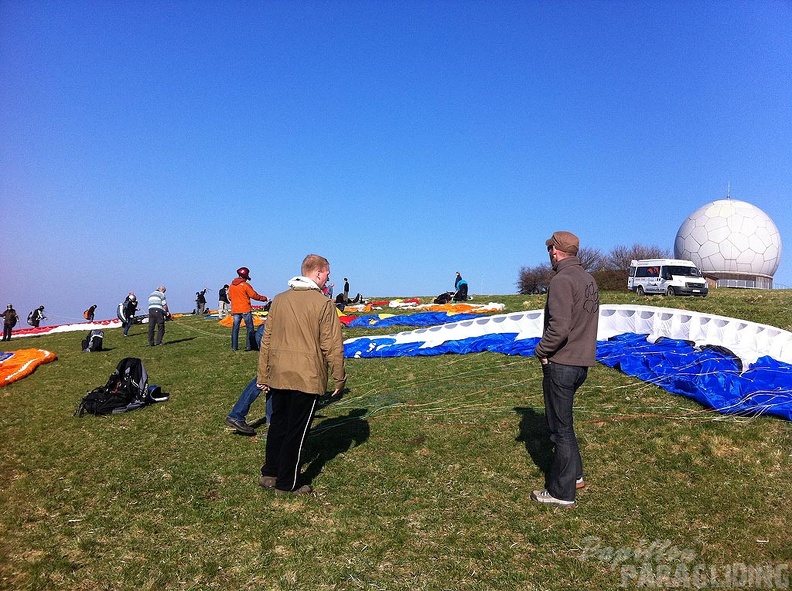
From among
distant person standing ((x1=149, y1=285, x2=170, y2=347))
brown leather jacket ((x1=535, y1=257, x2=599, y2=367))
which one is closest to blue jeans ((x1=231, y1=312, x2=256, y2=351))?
distant person standing ((x1=149, y1=285, x2=170, y2=347))

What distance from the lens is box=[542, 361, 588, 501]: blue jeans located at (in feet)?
14.5

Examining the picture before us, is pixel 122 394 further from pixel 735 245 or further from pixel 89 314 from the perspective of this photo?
pixel 735 245

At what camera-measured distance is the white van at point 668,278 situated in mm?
26047

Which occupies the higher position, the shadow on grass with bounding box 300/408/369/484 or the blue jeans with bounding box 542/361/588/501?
the blue jeans with bounding box 542/361/588/501

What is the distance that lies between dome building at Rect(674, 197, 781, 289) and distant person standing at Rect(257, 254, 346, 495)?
46.0m

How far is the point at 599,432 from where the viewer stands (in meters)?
6.23

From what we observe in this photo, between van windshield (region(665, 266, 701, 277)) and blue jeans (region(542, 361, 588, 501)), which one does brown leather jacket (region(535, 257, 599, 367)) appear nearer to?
blue jeans (region(542, 361, 588, 501))

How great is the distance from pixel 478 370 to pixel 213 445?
5765 mm

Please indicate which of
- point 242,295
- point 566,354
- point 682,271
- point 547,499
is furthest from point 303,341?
point 682,271

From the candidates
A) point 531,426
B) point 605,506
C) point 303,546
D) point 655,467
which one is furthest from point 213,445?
point 655,467

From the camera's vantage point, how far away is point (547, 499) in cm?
448

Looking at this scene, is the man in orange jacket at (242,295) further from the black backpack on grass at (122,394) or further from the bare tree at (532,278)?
the bare tree at (532,278)

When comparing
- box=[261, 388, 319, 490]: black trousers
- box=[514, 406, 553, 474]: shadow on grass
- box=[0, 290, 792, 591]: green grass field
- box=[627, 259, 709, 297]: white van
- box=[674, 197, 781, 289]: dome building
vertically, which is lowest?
box=[0, 290, 792, 591]: green grass field

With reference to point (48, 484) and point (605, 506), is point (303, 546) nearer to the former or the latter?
point (605, 506)
